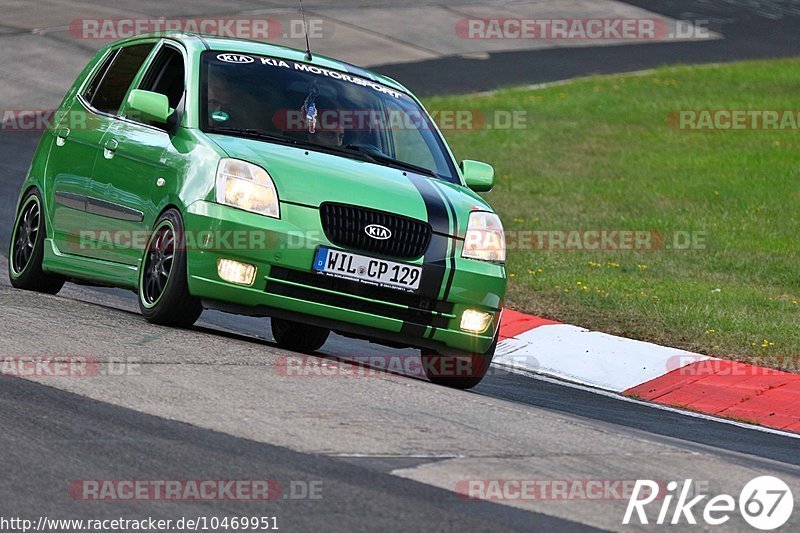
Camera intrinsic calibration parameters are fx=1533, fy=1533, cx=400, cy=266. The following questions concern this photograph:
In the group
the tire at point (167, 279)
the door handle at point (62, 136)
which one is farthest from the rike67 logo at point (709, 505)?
the door handle at point (62, 136)

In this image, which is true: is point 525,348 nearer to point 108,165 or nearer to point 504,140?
point 108,165

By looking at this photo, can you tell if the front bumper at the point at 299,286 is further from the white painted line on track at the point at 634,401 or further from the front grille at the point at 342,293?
the white painted line on track at the point at 634,401

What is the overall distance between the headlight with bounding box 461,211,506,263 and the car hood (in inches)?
2.2

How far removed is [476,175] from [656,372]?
250cm

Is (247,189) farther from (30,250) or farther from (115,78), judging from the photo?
(30,250)

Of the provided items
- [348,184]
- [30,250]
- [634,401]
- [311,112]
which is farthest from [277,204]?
[634,401]

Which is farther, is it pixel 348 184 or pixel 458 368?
pixel 458 368

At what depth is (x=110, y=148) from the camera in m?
9.18

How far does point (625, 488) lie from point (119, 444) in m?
1.96

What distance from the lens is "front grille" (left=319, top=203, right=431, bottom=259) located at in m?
7.98

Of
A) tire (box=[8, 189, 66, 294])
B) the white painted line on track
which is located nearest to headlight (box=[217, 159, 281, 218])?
tire (box=[8, 189, 66, 294])

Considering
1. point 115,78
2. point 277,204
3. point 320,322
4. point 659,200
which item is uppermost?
point 115,78

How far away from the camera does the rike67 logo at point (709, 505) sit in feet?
18.3

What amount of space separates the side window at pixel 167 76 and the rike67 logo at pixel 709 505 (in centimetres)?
416
